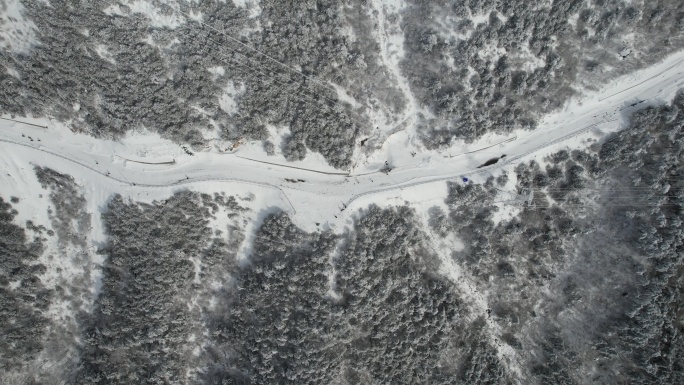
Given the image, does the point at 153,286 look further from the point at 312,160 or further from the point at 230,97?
the point at 230,97

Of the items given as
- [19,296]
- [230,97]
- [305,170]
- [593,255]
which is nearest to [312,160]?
[305,170]

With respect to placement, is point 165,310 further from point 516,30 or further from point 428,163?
point 516,30

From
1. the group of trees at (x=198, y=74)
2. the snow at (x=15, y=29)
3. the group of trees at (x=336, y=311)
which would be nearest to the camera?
the snow at (x=15, y=29)

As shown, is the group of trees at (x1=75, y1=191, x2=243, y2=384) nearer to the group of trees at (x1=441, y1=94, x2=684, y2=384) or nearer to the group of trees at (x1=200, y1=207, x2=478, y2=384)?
the group of trees at (x1=200, y1=207, x2=478, y2=384)

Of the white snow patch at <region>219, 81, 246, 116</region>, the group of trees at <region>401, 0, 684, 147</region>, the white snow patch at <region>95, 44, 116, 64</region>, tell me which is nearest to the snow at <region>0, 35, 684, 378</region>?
the group of trees at <region>401, 0, 684, 147</region>

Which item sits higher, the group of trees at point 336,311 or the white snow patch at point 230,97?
the white snow patch at point 230,97

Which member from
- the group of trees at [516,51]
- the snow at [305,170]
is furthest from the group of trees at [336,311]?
the group of trees at [516,51]

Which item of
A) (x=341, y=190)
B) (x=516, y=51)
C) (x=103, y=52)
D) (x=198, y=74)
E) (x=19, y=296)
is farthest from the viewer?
(x=341, y=190)

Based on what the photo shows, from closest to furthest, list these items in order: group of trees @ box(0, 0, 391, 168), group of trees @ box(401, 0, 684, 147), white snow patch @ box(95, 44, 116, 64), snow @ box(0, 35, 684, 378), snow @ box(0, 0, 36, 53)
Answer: snow @ box(0, 0, 36, 53)
group of trees @ box(0, 0, 391, 168)
white snow patch @ box(95, 44, 116, 64)
group of trees @ box(401, 0, 684, 147)
snow @ box(0, 35, 684, 378)

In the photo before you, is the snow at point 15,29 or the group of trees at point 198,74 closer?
the snow at point 15,29

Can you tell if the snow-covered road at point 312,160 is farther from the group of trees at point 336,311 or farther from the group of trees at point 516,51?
the group of trees at point 336,311
